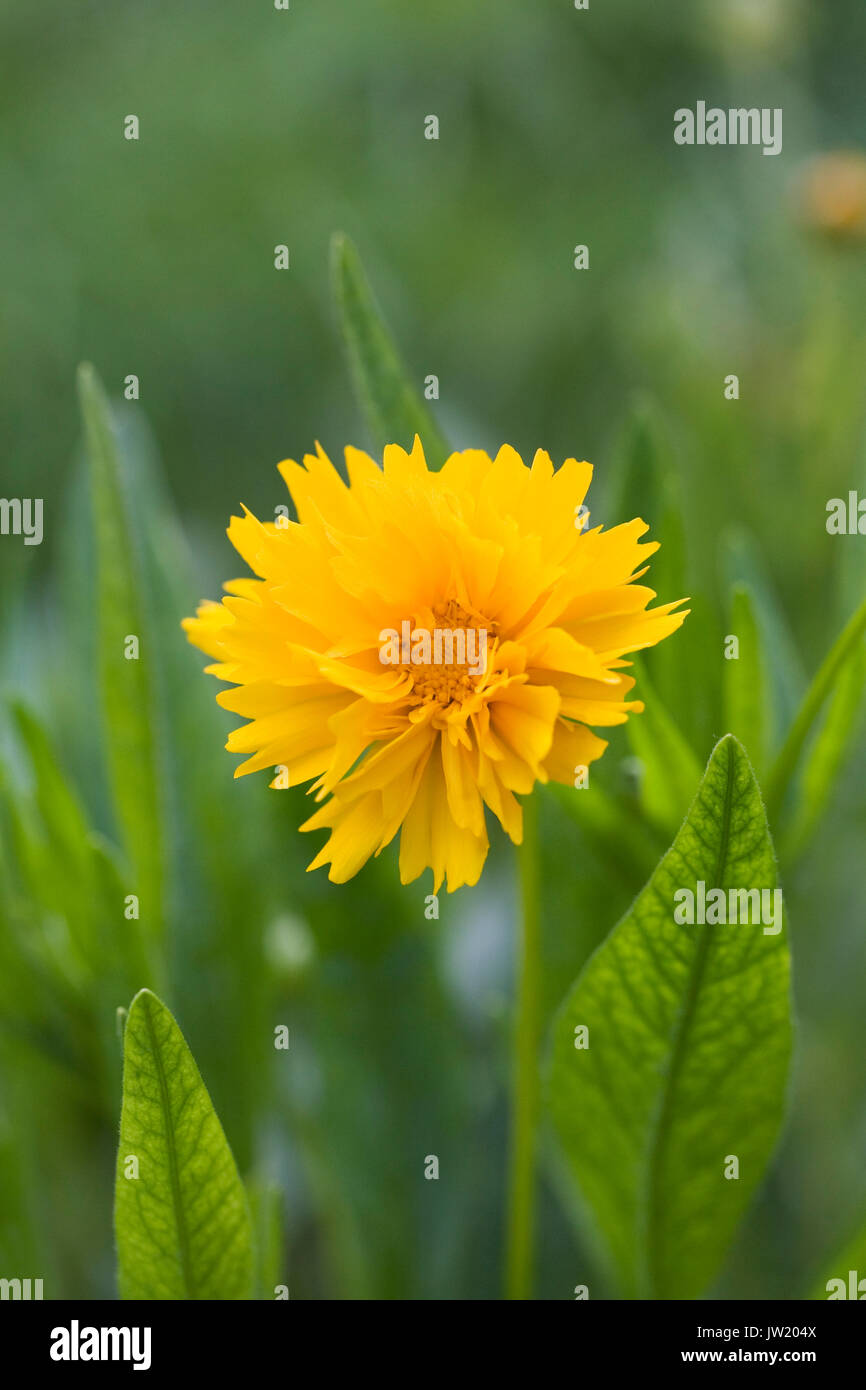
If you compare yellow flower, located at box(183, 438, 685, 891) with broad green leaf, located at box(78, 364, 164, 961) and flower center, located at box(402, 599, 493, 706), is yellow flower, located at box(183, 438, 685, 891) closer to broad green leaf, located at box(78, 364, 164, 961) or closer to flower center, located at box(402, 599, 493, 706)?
flower center, located at box(402, 599, 493, 706)

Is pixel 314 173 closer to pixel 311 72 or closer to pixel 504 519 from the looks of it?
pixel 311 72

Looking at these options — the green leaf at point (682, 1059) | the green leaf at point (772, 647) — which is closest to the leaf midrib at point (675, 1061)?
the green leaf at point (682, 1059)

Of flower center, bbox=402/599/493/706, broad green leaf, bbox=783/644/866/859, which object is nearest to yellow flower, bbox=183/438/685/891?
flower center, bbox=402/599/493/706

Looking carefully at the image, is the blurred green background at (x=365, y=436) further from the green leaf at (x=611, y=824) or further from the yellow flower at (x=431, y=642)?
the yellow flower at (x=431, y=642)

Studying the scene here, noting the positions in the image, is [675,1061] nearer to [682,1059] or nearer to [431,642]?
[682,1059]

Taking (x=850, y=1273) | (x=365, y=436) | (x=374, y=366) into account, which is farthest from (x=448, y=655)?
(x=365, y=436)

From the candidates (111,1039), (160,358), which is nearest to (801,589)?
(111,1039)
